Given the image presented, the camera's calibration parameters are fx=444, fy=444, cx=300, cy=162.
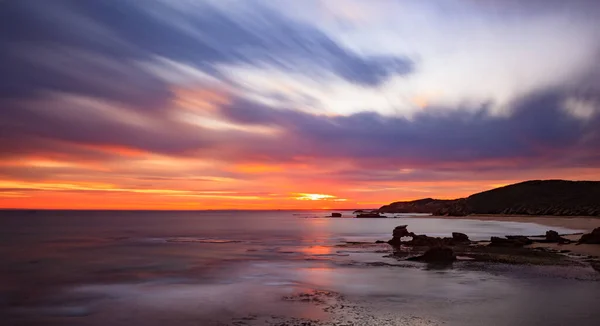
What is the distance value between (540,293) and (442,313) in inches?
294

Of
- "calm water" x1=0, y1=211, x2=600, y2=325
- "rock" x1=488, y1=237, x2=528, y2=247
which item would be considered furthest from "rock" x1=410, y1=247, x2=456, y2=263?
"rock" x1=488, y1=237, x2=528, y2=247

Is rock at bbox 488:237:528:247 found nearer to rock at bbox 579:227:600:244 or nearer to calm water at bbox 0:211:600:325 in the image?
rock at bbox 579:227:600:244


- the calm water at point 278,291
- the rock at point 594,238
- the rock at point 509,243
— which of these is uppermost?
the rock at point 594,238

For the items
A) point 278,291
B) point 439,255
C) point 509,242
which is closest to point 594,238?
point 509,242

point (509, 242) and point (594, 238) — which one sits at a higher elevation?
point (594, 238)

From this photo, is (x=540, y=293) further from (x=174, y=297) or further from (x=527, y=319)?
(x=174, y=297)

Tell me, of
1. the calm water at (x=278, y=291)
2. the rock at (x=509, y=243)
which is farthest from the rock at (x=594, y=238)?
the calm water at (x=278, y=291)

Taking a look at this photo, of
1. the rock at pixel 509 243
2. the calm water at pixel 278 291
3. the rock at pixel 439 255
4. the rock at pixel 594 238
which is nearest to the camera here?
the calm water at pixel 278 291

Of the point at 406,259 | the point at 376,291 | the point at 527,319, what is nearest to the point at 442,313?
the point at 527,319

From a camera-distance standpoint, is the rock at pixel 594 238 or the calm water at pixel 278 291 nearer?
the calm water at pixel 278 291

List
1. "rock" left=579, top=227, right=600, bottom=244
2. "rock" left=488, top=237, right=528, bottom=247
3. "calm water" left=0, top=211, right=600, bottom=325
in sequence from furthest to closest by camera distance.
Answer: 1. "rock" left=488, top=237, right=528, bottom=247
2. "rock" left=579, top=227, right=600, bottom=244
3. "calm water" left=0, top=211, right=600, bottom=325

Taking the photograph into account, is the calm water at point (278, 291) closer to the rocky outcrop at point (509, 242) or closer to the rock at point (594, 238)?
the rocky outcrop at point (509, 242)

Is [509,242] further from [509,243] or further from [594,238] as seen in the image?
[594,238]

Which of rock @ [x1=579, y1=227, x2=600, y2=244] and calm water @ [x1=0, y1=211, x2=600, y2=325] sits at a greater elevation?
rock @ [x1=579, y1=227, x2=600, y2=244]
